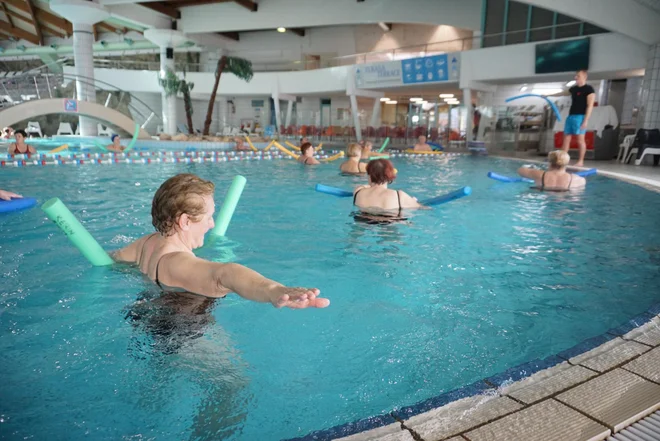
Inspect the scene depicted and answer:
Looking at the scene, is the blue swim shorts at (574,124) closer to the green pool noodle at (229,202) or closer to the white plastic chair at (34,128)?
the green pool noodle at (229,202)

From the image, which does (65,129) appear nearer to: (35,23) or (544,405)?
(35,23)

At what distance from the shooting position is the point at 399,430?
4.91 ft

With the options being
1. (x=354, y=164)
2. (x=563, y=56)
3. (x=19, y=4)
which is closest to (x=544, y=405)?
(x=354, y=164)

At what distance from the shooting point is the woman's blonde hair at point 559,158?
720 centimetres

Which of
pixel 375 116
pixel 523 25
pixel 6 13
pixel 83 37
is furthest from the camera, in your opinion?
pixel 6 13

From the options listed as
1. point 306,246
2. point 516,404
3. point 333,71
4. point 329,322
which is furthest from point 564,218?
point 333,71

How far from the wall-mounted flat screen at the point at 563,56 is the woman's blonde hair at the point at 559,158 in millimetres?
9719

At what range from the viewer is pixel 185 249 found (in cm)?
235

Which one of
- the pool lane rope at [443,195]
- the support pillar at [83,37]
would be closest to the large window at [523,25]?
the pool lane rope at [443,195]

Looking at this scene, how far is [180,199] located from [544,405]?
1668 mm

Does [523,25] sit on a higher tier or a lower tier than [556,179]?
higher

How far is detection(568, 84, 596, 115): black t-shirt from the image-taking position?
9.21 metres

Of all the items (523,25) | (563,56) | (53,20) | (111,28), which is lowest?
(563,56)

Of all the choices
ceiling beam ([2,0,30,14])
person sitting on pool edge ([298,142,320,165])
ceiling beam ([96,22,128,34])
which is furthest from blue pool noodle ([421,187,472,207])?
ceiling beam ([96,22,128,34])
